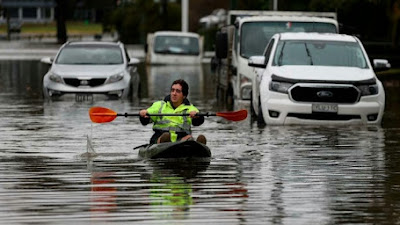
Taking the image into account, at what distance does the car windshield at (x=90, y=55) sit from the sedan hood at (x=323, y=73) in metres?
9.38

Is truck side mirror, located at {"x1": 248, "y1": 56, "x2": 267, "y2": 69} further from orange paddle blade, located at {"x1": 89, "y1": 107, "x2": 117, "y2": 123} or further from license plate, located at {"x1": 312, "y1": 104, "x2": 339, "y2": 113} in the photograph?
orange paddle blade, located at {"x1": 89, "y1": 107, "x2": 117, "y2": 123}

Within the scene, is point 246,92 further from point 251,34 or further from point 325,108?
point 325,108

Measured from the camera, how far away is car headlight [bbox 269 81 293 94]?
2214cm

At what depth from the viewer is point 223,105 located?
29438 millimetres

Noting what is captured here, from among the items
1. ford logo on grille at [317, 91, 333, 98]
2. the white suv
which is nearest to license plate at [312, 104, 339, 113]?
the white suv

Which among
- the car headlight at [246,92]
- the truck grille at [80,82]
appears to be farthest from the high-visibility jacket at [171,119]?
the truck grille at [80,82]

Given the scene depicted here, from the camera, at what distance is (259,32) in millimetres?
28016

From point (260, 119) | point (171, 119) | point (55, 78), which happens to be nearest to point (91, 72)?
point (55, 78)

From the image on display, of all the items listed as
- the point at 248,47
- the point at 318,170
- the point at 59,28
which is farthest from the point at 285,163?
the point at 59,28

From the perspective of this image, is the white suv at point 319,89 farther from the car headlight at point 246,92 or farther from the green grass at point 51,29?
the green grass at point 51,29

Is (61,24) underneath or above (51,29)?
above

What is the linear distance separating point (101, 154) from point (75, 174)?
258 centimetres

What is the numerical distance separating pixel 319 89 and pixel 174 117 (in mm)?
6033

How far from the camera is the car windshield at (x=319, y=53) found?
2311 centimetres
